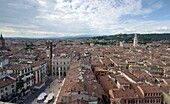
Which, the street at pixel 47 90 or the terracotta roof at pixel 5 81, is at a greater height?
the terracotta roof at pixel 5 81

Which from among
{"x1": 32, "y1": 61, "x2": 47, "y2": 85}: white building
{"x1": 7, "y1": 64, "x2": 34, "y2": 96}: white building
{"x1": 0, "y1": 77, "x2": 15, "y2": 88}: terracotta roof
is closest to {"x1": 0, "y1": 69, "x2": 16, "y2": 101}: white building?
{"x1": 0, "y1": 77, "x2": 15, "y2": 88}: terracotta roof

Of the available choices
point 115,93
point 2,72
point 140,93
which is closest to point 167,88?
point 140,93

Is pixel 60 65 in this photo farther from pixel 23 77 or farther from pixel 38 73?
pixel 23 77

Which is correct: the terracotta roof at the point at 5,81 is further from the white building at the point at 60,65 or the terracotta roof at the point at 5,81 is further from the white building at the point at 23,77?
the white building at the point at 60,65

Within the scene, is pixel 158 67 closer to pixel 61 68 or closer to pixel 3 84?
pixel 61 68

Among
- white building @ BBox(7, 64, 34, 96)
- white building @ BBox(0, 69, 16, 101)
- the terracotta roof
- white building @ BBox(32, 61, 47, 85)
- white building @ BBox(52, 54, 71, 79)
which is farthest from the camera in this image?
white building @ BBox(52, 54, 71, 79)

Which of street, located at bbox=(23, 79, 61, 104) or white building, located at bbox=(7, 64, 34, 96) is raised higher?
white building, located at bbox=(7, 64, 34, 96)

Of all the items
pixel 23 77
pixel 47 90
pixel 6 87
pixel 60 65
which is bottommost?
pixel 47 90

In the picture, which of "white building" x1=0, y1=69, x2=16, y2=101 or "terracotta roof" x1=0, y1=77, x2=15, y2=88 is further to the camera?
"terracotta roof" x1=0, y1=77, x2=15, y2=88

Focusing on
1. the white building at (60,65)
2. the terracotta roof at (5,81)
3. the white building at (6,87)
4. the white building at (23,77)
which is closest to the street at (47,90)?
the white building at (23,77)

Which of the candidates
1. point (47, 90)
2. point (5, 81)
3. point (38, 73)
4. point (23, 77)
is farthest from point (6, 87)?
point (38, 73)

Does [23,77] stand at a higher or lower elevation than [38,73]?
higher

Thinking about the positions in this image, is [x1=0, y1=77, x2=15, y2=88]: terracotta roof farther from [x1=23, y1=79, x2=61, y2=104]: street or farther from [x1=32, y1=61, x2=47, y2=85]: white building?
[x1=32, y1=61, x2=47, y2=85]: white building
